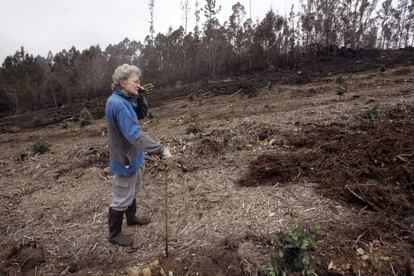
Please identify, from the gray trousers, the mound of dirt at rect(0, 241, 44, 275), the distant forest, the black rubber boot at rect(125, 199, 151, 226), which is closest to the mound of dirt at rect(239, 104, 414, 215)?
the black rubber boot at rect(125, 199, 151, 226)

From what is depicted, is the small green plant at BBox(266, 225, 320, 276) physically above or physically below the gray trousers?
below

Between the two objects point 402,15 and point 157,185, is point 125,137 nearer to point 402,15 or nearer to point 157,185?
point 157,185

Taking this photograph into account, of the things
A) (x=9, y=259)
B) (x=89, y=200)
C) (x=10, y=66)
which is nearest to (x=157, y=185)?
(x=89, y=200)

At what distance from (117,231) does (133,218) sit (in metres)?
0.32

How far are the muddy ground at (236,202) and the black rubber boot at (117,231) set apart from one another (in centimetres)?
8

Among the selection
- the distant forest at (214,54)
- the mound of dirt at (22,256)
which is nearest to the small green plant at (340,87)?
the mound of dirt at (22,256)

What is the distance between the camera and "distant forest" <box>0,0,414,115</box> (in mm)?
29500

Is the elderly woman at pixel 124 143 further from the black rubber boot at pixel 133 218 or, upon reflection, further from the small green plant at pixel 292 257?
the small green plant at pixel 292 257

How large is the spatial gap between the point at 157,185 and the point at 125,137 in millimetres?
1732

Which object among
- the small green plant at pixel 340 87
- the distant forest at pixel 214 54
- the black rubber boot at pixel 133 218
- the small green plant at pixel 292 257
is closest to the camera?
the small green plant at pixel 292 257

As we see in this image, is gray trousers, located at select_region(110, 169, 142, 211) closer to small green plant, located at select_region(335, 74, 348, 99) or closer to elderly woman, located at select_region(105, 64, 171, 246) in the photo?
elderly woman, located at select_region(105, 64, 171, 246)

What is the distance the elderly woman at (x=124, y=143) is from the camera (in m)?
2.83

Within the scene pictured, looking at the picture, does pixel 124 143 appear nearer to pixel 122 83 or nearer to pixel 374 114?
pixel 122 83

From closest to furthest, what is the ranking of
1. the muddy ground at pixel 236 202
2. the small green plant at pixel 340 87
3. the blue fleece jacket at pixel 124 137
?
1. the blue fleece jacket at pixel 124 137
2. the muddy ground at pixel 236 202
3. the small green plant at pixel 340 87
